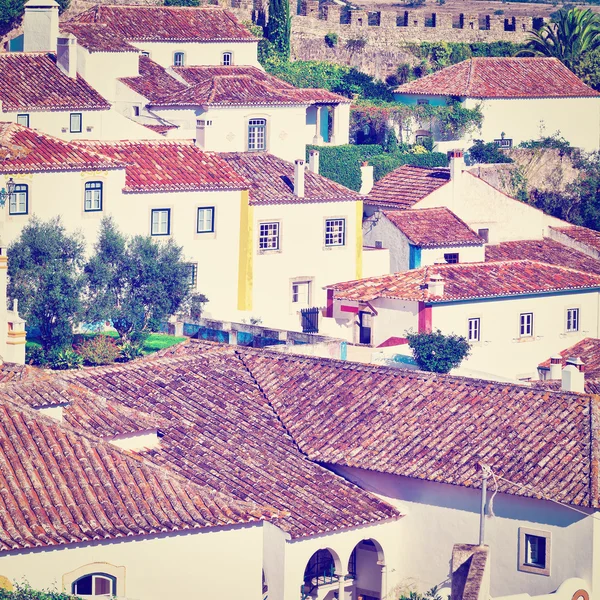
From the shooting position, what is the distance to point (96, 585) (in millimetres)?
32531

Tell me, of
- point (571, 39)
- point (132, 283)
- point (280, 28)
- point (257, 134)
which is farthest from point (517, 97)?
point (132, 283)

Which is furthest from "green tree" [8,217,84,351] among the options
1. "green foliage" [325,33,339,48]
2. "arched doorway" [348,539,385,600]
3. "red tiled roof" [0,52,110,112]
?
"green foliage" [325,33,339,48]

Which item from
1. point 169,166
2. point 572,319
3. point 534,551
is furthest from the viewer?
point 572,319

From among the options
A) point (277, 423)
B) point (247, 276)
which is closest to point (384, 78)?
point (247, 276)

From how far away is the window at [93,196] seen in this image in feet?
185

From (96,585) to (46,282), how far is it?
22.3 metres

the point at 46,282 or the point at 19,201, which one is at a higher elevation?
the point at 19,201

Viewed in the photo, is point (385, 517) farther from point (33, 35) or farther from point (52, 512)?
point (33, 35)

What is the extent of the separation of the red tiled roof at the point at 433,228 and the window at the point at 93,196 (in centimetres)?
1183

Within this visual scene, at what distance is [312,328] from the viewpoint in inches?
2405

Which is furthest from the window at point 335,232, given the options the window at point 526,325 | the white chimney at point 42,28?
the white chimney at point 42,28

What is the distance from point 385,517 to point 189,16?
146 feet

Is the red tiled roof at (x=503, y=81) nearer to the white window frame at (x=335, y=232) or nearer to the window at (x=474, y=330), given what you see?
the white window frame at (x=335, y=232)

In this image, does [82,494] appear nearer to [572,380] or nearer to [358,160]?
[572,380]
